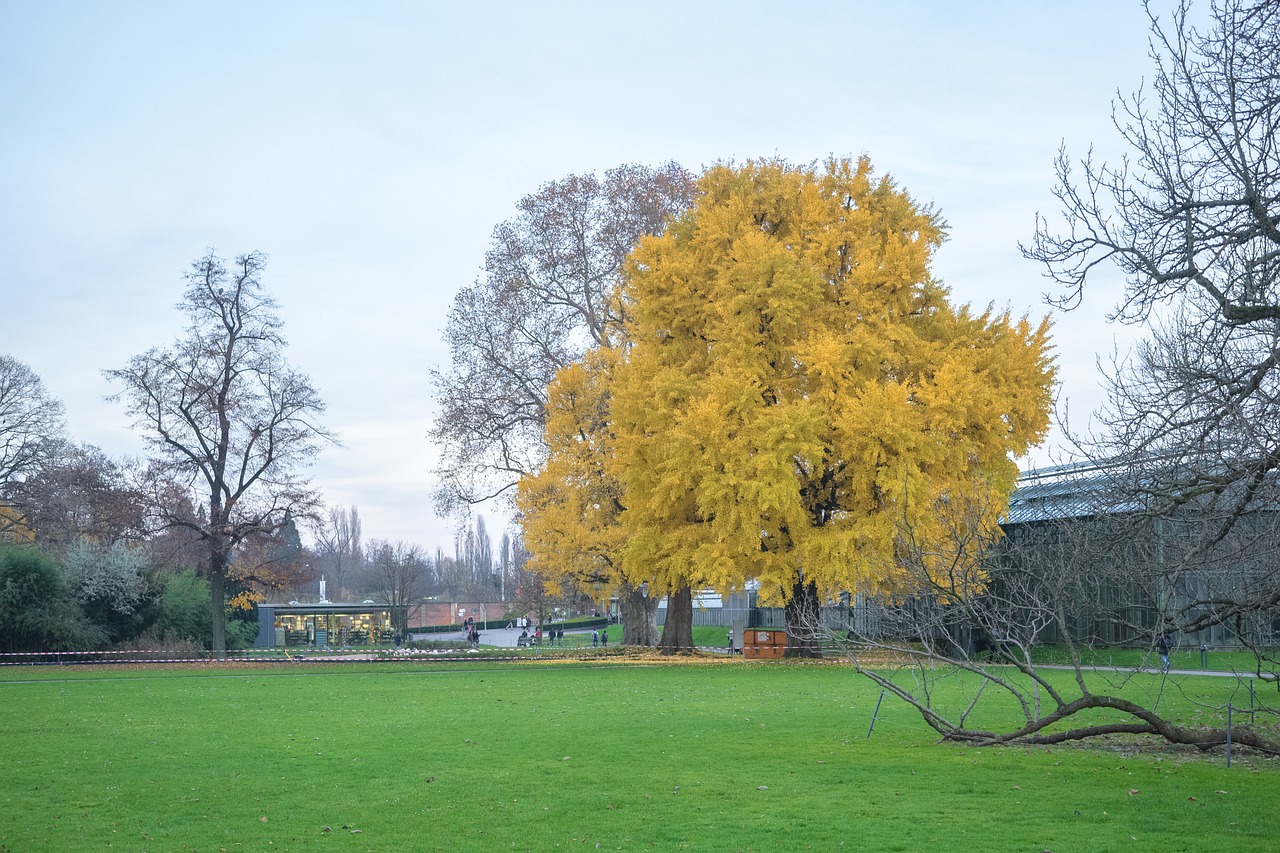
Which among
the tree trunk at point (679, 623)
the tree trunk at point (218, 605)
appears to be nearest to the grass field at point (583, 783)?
the tree trunk at point (679, 623)

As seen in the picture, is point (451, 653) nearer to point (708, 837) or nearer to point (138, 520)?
point (138, 520)

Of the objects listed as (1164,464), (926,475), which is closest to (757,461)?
(926,475)

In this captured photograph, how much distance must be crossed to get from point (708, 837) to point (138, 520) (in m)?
35.7

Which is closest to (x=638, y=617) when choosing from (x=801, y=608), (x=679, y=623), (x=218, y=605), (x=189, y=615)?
(x=679, y=623)

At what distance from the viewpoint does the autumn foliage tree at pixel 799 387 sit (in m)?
30.9

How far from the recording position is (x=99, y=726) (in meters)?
18.2

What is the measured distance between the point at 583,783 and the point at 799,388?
22.4 m

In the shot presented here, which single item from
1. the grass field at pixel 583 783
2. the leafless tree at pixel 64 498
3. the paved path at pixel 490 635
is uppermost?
the leafless tree at pixel 64 498

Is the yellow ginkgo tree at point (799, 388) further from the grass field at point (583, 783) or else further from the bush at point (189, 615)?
the bush at point (189, 615)

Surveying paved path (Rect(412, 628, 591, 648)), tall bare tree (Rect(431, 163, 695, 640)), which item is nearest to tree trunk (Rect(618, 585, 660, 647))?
tall bare tree (Rect(431, 163, 695, 640))

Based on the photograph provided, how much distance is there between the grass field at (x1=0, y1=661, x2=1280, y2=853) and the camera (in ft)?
32.9

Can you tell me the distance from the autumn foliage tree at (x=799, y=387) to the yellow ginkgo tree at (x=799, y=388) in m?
0.06

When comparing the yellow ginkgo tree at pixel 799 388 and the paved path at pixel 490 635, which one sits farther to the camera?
the paved path at pixel 490 635

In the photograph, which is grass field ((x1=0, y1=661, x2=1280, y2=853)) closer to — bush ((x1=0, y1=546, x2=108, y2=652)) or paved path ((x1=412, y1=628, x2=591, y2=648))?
bush ((x1=0, y1=546, x2=108, y2=652))
